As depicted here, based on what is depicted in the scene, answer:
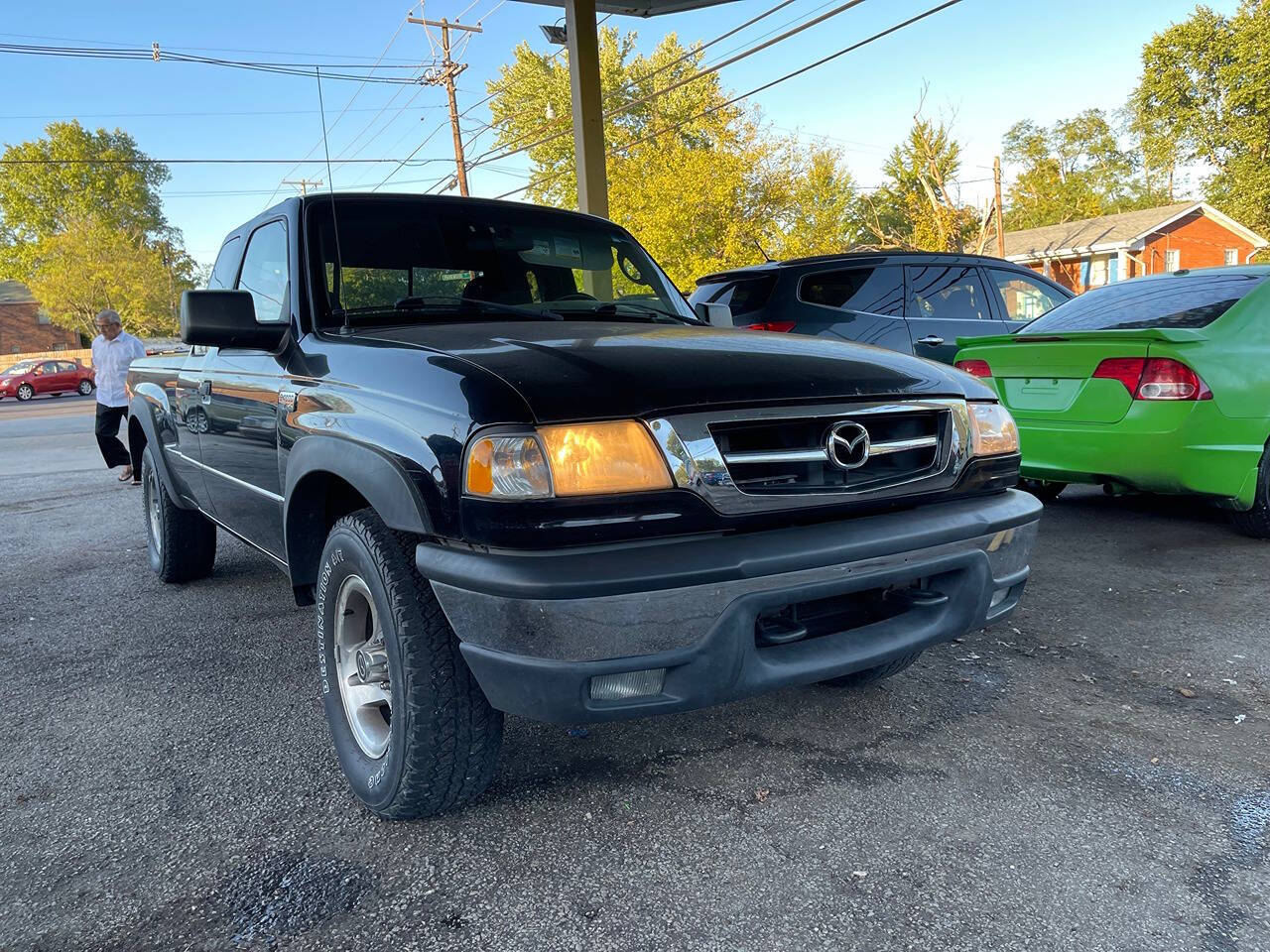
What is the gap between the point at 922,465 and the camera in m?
2.27

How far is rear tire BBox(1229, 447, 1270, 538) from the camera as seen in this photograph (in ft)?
15.0

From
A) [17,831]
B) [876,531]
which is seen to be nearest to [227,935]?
[17,831]

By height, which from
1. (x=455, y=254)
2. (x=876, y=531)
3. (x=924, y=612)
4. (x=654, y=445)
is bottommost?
(x=924, y=612)

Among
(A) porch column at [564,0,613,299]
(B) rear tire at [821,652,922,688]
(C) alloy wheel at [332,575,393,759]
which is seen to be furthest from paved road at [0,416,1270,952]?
(A) porch column at [564,0,613,299]

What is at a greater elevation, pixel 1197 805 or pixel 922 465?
pixel 922 465

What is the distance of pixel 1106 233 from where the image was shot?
36.1 meters

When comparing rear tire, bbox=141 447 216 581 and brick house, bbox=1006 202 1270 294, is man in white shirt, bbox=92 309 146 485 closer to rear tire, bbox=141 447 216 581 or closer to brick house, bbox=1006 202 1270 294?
rear tire, bbox=141 447 216 581

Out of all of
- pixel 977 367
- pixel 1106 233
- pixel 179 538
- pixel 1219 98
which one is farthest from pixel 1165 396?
pixel 1106 233

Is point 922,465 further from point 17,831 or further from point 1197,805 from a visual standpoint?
point 17,831

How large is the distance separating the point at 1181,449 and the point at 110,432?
9.29 meters

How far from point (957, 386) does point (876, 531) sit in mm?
624

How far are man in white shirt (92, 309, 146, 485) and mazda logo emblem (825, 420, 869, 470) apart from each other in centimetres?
833

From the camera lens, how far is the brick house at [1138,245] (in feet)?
117

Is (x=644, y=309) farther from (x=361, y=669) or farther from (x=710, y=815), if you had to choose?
(x=710, y=815)
